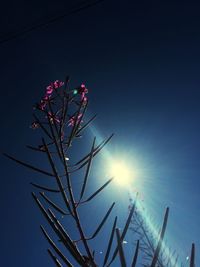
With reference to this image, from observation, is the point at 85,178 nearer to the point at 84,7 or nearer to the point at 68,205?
the point at 68,205

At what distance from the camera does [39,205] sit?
4.76 feet

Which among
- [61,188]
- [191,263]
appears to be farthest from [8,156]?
[191,263]

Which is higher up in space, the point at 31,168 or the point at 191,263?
the point at 31,168

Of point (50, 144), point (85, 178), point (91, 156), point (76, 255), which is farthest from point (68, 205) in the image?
point (50, 144)

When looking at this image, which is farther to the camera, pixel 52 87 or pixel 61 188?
pixel 52 87

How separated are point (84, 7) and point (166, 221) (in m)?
6.51

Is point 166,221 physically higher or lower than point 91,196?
lower

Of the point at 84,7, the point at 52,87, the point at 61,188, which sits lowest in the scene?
the point at 61,188

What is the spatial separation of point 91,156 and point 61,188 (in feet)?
1.56

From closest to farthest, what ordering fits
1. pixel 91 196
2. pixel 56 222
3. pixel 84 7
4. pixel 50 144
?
pixel 56 222 → pixel 91 196 → pixel 50 144 → pixel 84 7

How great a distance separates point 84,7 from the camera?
23.1ft

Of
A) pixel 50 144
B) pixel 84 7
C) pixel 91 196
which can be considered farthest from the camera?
pixel 84 7

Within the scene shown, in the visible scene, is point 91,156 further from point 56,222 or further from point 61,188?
point 56,222

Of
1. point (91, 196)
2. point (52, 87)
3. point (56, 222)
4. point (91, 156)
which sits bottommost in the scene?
point (56, 222)
